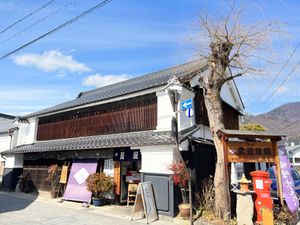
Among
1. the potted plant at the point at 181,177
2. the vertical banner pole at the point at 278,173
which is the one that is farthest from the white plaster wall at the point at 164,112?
the vertical banner pole at the point at 278,173

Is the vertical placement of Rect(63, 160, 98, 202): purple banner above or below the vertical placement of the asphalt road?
above

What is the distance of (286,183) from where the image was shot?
28.9ft

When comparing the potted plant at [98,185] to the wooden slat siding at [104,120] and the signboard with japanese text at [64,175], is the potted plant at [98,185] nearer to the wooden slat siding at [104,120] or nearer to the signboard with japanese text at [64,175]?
the wooden slat siding at [104,120]

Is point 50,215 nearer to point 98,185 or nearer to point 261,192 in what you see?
point 98,185

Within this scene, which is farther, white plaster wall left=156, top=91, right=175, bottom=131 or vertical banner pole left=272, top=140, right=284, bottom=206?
white plaster wall left=156, top=91, right=175, bottom=131

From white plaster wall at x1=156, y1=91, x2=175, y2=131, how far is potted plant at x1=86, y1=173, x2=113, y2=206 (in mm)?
3219

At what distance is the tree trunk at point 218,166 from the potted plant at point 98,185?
5.00 m

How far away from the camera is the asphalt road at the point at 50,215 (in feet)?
29.3

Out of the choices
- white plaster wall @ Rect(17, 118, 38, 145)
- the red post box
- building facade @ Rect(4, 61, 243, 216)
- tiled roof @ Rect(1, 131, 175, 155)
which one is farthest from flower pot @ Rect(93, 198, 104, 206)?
white plaster wall @ Rect(17, 118, 38, 145)

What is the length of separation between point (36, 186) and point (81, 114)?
5224 mm

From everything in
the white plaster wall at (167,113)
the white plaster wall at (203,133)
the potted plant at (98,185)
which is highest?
the white plaster wall at (167,113)

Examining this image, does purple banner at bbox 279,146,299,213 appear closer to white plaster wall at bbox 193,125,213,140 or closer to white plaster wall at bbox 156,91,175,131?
white plaster wall at bbox 193,125,213,140

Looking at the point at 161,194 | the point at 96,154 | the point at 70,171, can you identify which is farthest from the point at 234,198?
the point at 70,171

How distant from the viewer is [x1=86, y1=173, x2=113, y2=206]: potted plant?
11727mm
